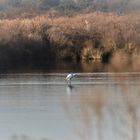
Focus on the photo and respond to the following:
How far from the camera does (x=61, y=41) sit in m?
37.4

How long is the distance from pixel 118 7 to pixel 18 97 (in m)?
54.4

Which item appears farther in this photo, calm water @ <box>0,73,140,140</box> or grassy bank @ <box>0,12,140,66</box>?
grassy bank @ <box>0,12,140,66</box>

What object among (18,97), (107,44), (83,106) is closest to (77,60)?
(107,44)

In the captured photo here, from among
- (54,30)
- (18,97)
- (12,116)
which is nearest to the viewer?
(12,116)

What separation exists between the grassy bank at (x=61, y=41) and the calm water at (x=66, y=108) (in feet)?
31.1

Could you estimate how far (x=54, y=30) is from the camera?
3912 cm

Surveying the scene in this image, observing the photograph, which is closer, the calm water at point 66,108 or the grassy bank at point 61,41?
the calm water at point 66,108

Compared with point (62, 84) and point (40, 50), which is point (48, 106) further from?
point (40, 50)

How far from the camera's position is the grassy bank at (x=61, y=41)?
3475cm

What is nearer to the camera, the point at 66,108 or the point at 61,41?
the point at 66,108

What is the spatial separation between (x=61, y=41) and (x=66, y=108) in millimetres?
29145

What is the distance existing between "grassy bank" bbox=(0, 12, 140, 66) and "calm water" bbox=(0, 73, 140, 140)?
948cm

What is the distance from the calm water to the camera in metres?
7.08

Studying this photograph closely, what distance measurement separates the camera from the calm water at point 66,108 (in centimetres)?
708
